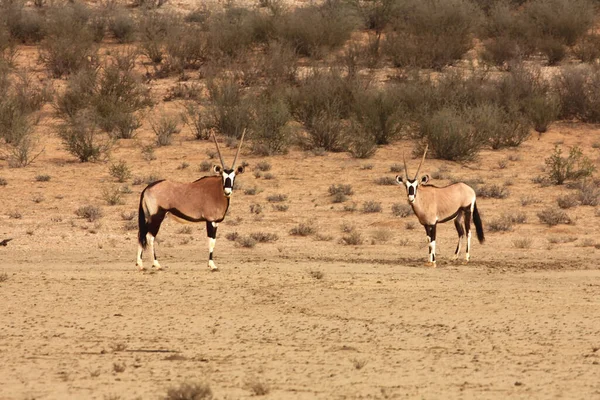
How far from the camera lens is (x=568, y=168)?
24.8 m

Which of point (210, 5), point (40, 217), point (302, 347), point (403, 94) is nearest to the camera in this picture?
point (302, 347)

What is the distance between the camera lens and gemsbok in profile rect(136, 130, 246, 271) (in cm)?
1588

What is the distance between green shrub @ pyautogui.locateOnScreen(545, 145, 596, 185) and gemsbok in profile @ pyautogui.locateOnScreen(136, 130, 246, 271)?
34.9 feet

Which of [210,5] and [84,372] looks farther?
[210,5]

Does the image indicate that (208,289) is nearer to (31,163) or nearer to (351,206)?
(351,206)

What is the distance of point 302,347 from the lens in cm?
1168

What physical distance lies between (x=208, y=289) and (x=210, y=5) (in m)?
33.7

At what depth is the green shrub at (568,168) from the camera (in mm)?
24702

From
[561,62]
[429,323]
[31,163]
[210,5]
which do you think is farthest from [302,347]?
[210,5]

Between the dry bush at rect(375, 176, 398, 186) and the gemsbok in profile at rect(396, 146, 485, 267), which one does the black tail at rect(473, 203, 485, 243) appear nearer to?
the gemsbok in profile at rect(396, 146, 485, 267)

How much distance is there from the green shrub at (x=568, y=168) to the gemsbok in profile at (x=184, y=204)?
10635mm

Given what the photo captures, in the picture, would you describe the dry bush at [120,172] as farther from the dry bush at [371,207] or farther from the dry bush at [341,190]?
the dry bush at [371,207]

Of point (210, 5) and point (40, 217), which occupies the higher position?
point (210, 5)

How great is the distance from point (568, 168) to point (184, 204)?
37.2 feet
